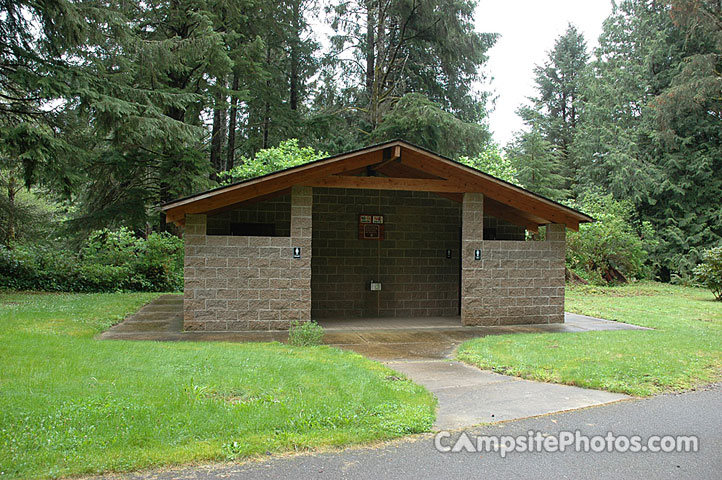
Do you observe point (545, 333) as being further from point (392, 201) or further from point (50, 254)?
point (50, 254)

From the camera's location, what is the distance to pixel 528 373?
6703mm

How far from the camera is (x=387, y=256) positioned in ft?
42.1

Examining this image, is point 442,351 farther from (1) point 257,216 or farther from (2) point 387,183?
(1) point 257,216

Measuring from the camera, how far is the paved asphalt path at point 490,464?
3.62 m

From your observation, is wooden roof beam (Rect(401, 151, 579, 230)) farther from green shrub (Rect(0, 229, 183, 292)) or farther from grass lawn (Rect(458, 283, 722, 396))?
green shrub (Rect(0, 229, 183, 292))

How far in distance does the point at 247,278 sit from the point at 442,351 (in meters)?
4.02

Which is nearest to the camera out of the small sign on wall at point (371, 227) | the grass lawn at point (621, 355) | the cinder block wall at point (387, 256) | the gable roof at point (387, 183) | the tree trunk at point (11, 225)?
the grass lawn at point (621, 355)

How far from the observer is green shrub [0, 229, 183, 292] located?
53.8 feet

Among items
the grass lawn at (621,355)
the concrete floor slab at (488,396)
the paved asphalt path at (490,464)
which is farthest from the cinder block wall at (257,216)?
the paved asphalt path at (490,464)

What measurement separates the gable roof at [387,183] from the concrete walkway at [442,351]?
231 cm

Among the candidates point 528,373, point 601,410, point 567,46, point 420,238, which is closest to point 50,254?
point 420,238

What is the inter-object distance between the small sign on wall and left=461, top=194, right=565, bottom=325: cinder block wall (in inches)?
95.0

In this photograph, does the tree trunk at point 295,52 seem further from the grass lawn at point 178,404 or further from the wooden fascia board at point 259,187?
the grass lawn at point 178,404

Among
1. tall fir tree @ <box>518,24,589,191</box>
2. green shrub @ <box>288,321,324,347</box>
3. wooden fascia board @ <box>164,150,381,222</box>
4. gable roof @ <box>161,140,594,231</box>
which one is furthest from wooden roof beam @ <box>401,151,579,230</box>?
tall fir tree @ <box>518,24,589,191</box>
